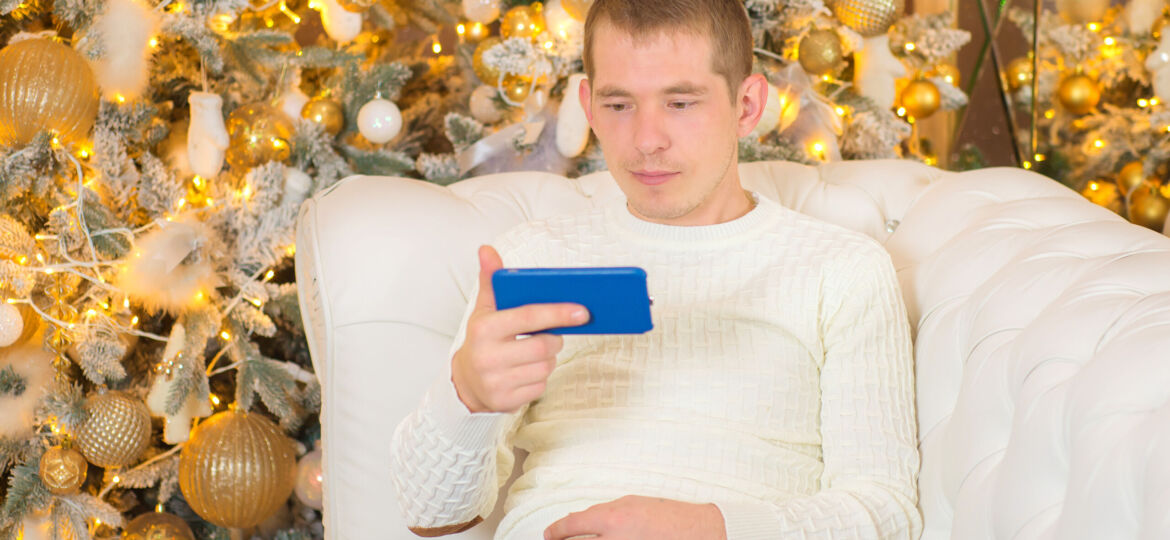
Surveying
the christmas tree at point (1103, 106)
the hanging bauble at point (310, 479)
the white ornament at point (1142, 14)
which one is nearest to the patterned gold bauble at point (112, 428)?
the hanging bauble at point (310, 479)

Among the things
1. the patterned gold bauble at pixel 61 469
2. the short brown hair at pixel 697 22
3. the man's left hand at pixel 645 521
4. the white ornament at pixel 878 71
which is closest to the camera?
the man's left hand at pixel 645 521

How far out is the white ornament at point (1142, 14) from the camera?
208 cm

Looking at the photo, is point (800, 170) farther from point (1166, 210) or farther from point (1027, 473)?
point (1166, 210)

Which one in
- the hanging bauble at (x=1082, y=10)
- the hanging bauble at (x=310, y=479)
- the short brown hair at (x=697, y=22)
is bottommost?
the hanging bauble at (x=310, y=479)

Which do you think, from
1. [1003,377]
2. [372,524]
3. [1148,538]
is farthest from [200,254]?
[1148,538]

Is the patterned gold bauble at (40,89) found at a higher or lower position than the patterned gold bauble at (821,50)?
lower

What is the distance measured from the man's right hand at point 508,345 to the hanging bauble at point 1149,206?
1694 mm

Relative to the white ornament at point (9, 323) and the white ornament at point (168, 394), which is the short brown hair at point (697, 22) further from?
the white ornament at point (9, 323)

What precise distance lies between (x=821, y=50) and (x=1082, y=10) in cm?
71

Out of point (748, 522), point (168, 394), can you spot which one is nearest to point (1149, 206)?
point (748, 522)

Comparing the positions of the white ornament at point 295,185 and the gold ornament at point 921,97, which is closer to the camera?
the white ornament at point 295,185

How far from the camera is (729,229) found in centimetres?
126

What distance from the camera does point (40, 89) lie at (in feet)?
5.30

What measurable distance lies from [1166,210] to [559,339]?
1713 mm
